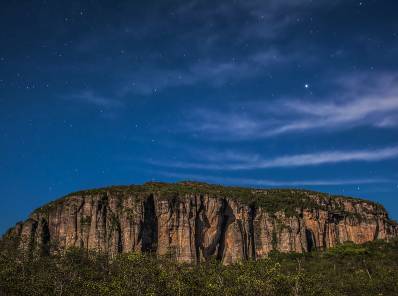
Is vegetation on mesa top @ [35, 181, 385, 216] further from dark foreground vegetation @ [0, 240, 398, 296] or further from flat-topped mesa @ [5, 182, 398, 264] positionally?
dark foreground vegetation @ [0, 240, 398, 296]

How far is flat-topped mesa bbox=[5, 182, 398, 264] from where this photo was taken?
516 feet

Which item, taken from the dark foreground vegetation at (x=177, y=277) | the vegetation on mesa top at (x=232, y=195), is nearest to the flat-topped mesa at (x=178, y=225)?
the vegetation on mesa top at (x=232, y=195)

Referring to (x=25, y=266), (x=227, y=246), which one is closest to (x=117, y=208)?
(x=227, y=246)

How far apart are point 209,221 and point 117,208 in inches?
1225

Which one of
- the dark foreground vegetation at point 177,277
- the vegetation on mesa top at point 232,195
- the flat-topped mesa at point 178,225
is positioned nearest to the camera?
the dark foreground vegetation at point 177,277

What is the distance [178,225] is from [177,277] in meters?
77.9

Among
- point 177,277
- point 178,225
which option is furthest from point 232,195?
point 177,277

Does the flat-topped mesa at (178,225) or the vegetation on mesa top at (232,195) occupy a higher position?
the vegetation on mesa top at (232,195)

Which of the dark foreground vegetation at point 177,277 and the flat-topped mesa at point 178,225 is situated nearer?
the dark foreground vegetation at point 177,277

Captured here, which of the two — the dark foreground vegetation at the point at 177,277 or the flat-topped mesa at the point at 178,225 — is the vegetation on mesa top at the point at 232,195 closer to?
the flat-topped mesa at the point at 178,225

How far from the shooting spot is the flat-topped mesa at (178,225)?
157m

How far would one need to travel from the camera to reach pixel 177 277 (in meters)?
83.7

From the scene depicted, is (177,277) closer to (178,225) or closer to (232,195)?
(178,225)

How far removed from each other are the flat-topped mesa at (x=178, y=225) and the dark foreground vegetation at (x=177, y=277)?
19.6 meters
